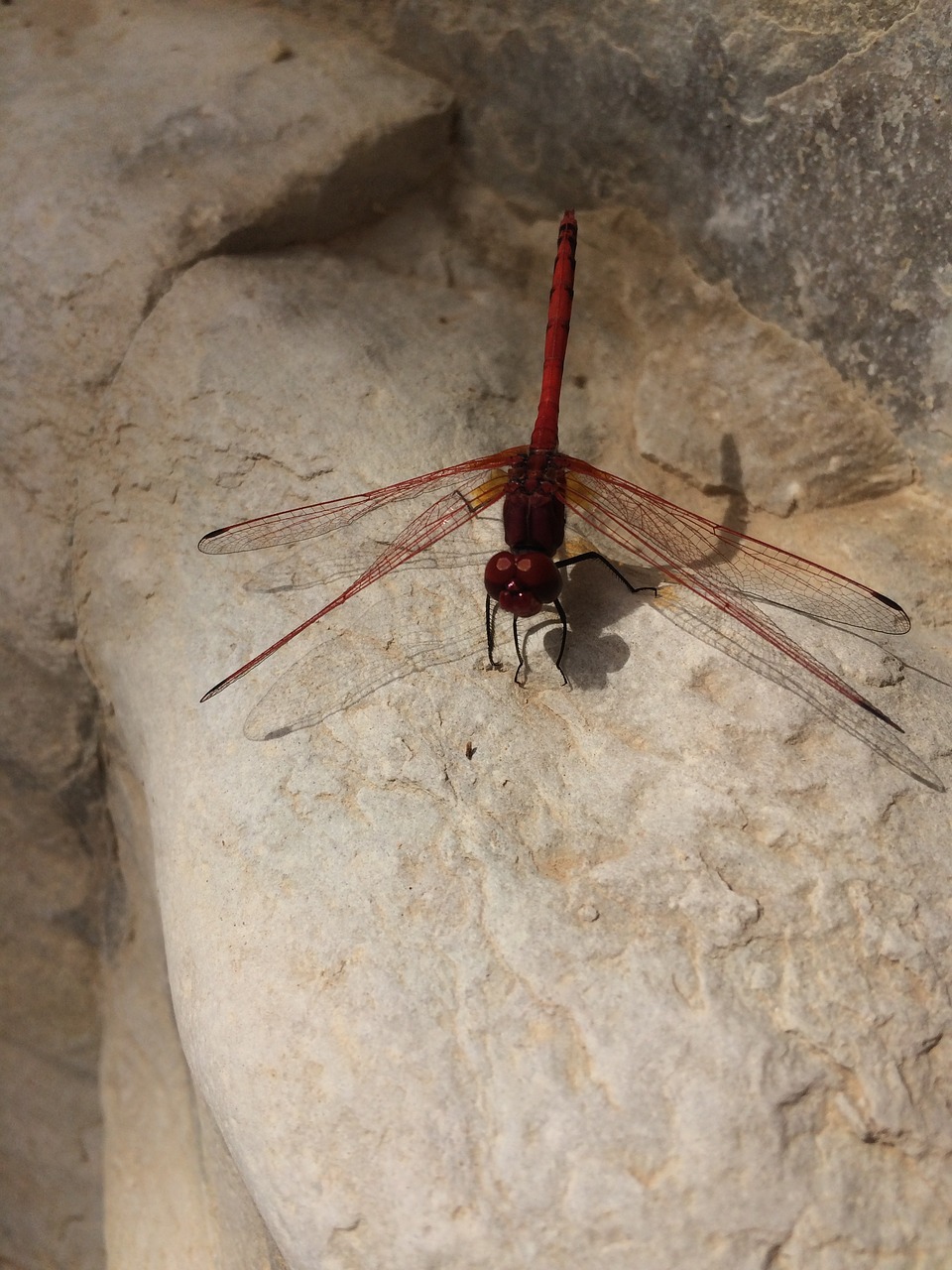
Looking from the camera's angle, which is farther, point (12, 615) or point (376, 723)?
point (12, 615)

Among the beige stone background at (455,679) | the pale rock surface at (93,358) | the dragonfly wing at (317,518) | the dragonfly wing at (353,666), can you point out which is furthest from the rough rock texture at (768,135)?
the dragonfly wing at (353,666)

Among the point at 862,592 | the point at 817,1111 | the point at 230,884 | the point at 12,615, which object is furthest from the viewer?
the point at 12,615

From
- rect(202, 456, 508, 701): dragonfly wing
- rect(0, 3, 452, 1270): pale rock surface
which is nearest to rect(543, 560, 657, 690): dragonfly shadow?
rect(202, 456, 508, 701): dragonfly wing

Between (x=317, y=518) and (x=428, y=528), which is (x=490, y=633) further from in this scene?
(x=317, y=518)

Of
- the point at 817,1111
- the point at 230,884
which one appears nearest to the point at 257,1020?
the point at 230,884

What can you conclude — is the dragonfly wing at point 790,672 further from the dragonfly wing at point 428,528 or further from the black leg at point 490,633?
the dragonfly wing at point 428,528

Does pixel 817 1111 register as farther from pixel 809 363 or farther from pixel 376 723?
pixel 809 363

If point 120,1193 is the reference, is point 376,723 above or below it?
above

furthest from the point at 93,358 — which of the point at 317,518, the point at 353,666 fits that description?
the point at 353,666

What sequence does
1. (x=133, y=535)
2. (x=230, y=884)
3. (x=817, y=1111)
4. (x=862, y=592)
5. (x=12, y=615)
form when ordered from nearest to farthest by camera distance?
(x=817, y=1111), (x=230, y=884), (x=862, y=592), (x=133, y=535), (x=12, y=615)
